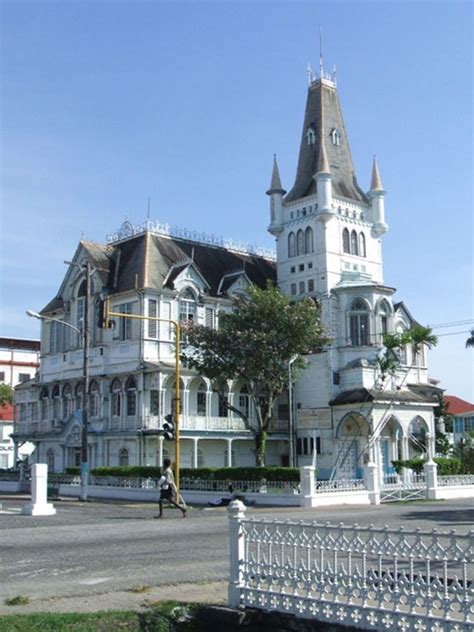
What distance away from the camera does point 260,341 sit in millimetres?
38781

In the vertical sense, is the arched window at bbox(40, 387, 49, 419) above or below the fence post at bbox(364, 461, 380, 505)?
above

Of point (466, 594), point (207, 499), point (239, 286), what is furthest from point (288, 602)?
point (239, 286)

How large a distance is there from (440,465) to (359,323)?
11.5 metres

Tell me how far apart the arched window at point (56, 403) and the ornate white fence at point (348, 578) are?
44.8 m

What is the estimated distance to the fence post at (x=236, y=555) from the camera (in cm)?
915

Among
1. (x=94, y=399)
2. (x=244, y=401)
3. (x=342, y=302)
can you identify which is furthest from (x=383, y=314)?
(x=94, y=399)

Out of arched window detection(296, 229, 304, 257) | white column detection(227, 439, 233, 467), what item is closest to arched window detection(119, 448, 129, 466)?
white column detection(227, 439, 233, 467)

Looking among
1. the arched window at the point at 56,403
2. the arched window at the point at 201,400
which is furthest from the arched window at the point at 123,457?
the arched window at the point at 56,403

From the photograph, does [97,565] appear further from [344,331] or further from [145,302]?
[344,331]

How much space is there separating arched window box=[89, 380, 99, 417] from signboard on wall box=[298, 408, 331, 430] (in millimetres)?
12553

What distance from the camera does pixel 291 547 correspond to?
875 centimetres

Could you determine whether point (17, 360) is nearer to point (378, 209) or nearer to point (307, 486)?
point (378, 209)

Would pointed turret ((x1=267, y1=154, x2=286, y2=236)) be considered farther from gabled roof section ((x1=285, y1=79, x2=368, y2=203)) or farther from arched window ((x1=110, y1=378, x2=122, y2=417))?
arched window ((x1=110, y1=378, x2=122, y2=417))

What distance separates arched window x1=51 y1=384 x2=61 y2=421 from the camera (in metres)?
52.7
